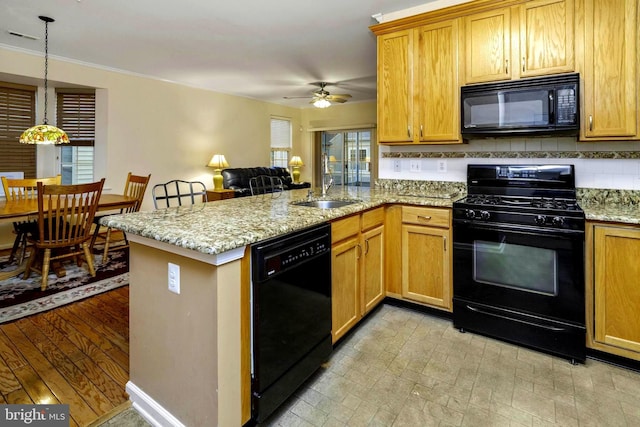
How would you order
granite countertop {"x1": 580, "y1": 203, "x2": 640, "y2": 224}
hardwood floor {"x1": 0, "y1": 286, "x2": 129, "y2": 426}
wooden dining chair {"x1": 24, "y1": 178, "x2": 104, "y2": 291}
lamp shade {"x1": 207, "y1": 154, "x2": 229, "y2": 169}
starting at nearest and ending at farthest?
hardwood floor {"x1": 0, "y1": 286, "x2": 129, "y2": 426} < granite countertop {"x1": 580, "y1": 203, "x2": 640, "y2": 224} < wooden dining chair {"x1": 24, "y1": 178, "x2": 104, "y2": 291} < lamp shade {"x1": 207, "y1": 154, "x2": 229, "y2": 169}

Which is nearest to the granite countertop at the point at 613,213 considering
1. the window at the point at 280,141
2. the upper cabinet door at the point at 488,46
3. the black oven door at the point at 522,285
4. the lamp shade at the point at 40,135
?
the black oven door at the point at 522,285

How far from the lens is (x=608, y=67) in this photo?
7.05ft

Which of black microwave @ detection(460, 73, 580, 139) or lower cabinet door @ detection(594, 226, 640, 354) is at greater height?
black microwave @ detection(460, 73, 580, 139)

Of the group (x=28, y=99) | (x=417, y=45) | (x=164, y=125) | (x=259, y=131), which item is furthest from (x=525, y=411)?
(x=259, y=131)

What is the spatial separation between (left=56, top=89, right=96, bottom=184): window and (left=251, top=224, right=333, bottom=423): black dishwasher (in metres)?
4.97

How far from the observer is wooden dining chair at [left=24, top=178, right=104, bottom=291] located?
9.68 feet

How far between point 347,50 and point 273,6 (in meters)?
1.45

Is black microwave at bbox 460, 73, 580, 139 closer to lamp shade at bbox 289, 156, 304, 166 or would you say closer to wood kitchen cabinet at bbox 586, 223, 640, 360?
wood kitchen cabinet at bbox 586, 223, 640, 360

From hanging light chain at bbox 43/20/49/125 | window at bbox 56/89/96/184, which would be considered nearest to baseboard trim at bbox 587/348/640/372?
hanging light chain at bbox 43/20/49/125

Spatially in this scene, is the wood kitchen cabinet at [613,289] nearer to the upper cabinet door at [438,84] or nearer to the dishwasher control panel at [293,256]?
the upper cabinet door at [438,84]

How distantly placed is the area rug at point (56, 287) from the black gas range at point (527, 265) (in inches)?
121

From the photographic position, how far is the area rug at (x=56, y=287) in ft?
8.95

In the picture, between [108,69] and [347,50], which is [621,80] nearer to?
[347,50]

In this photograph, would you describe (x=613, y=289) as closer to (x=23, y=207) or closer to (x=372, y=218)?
(x=372, y=218)
